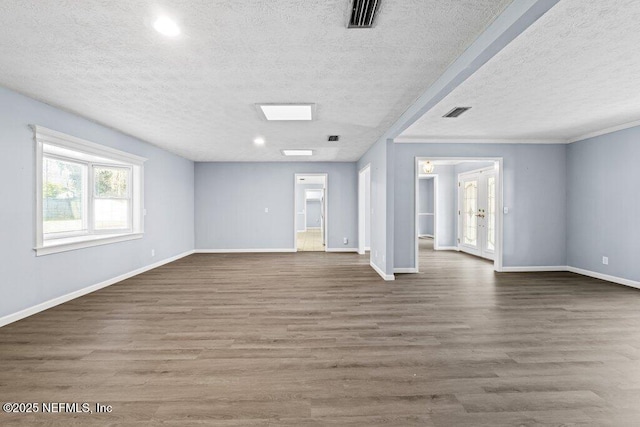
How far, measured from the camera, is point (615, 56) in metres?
2.63

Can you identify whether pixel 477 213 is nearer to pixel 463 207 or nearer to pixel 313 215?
pixel 463 207

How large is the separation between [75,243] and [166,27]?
3386mm

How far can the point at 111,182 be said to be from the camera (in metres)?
5.23

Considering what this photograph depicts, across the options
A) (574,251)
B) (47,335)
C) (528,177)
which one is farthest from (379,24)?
(574,251)

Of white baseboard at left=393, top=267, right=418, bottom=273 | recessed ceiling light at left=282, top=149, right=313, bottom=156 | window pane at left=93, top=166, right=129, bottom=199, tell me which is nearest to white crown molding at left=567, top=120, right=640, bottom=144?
white baseboard at left=393, top=267, right=418, bottom=273

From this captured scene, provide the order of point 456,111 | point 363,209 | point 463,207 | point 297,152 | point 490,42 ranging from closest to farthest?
point 490,42 < point 456,111 < point 297,152 < point 363,209 < point 463,207

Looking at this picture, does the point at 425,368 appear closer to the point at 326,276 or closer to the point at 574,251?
the point at 326,276

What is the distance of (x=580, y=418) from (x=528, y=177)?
5.17 metres

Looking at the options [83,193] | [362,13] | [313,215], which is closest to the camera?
[362,13]

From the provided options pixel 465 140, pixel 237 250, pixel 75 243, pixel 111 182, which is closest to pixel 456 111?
pixel 465 140

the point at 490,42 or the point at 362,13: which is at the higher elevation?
the point at 362,13

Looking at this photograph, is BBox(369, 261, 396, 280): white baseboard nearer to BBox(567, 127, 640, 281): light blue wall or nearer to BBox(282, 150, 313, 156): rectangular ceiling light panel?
BBox(282, 150, 313, 156): rectangular ceiling light panel

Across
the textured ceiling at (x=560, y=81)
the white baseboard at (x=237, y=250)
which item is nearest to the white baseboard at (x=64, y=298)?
the white baseboard at (x=237, y=250)

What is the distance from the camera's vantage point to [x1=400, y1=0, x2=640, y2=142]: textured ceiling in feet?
7.09
